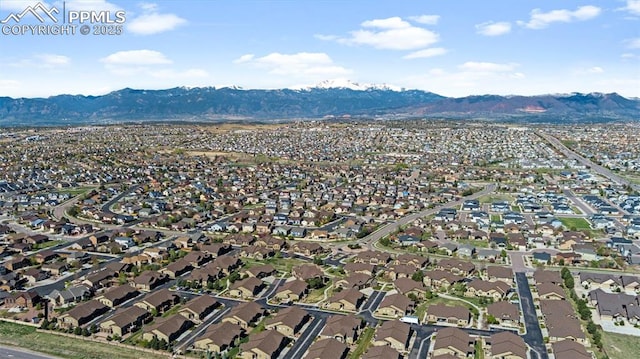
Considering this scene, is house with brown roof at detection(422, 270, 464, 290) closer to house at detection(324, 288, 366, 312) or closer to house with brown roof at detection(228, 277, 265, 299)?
house at detection(324, 288, 366, 312)

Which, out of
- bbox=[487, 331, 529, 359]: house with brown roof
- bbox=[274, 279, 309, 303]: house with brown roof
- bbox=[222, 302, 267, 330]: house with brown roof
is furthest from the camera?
bbox=[274, 279, 309, 303]: house with brown roof

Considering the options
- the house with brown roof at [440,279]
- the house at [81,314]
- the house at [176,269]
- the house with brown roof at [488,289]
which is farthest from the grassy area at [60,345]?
the house with brown roof at [488,289]

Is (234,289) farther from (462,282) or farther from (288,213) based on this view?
(288,213)

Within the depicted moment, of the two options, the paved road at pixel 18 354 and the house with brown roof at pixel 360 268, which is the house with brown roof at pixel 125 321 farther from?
the house with brown roof at pixel 360 268

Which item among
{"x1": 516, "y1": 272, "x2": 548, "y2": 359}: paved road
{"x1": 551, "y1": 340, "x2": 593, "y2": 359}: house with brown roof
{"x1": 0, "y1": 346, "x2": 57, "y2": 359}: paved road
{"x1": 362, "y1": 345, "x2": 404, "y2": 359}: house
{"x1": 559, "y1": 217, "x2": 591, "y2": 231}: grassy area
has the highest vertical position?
{"x1": 362, "y1": 345, "x2": 404, "y2": 359}: house

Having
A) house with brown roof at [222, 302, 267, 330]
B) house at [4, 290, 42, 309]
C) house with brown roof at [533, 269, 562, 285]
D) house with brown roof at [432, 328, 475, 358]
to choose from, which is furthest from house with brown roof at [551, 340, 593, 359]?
house at [4, 290, 42, 309]

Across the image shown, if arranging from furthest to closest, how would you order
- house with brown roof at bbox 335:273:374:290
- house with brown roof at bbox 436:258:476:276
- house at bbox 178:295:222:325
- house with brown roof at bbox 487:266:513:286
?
house with brown roof at bbox 436:258:476:276 → house with brown roof at bbox 487:266:513:286 → house with brown roof at bbox 335:273:374:290 → house at bbox 178:295:222:325
